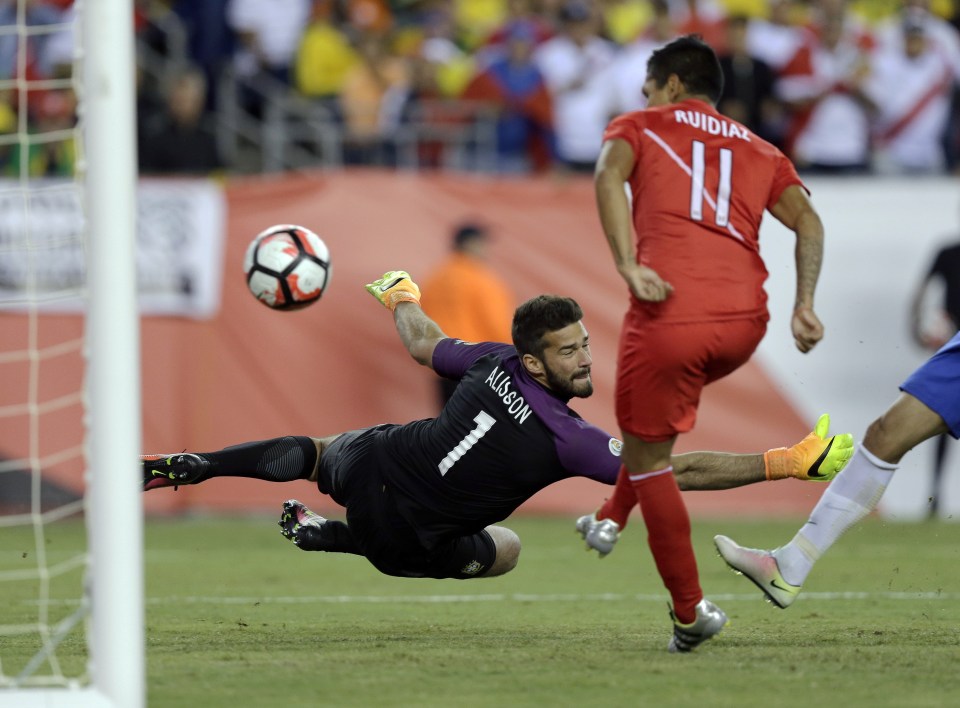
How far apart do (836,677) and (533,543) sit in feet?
21.5

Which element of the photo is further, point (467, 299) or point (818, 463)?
point (467, 299)

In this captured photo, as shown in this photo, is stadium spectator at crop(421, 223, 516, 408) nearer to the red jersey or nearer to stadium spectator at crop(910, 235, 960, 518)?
stadium spectator at crop(910, 235, 960, 518)

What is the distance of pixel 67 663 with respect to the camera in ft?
18.6

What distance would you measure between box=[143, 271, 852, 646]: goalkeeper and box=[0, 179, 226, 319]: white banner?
22.9 ft

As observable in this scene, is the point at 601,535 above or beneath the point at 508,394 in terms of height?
beneath

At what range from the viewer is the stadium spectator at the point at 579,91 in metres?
15.4

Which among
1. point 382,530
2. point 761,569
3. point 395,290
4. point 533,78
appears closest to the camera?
point 761,569

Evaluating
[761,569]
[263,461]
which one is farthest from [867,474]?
[263,461]

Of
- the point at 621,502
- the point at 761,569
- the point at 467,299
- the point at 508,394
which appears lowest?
the point at 467,299

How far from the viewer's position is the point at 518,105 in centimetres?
1542

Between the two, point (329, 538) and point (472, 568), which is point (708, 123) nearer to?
point (472, 568)

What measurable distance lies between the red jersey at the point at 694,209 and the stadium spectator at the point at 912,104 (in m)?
9.78

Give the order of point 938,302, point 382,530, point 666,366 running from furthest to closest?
point 938,302
point 382,530
point 666,366

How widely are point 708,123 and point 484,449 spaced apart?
1697mm
